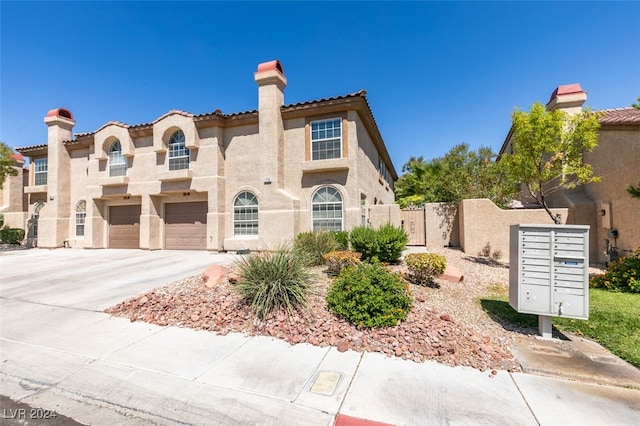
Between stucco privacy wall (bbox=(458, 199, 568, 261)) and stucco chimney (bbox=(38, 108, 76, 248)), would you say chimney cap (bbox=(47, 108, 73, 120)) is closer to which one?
stucco chimney (bbox=(38, 108, 76, 248))

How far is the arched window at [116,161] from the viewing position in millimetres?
16836

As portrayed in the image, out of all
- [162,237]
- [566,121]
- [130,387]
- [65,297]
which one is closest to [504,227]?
[566,121]

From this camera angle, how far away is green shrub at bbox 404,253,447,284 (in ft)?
23.6

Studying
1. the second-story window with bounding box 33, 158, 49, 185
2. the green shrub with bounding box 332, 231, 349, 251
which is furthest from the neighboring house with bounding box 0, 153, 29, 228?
the green shrub with bounding box 332, 231, 349, 251

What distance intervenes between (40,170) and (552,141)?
99.0 ft

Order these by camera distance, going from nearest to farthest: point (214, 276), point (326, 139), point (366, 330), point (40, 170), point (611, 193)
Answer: point (366, 330) → point (214, 276) → point (611, 193) → point (326, 139) → point (40, 170)

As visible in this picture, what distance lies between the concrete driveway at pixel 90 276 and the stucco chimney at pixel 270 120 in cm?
488

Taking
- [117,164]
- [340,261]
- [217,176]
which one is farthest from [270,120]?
[117,164]

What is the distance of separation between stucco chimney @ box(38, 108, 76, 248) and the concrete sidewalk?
56.8ft

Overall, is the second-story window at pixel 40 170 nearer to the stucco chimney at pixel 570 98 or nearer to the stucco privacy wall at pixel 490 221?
the stucco privacy wall at pixel 490 221

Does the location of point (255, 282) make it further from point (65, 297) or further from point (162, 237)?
point (162, 237)

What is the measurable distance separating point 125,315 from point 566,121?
49.9ft

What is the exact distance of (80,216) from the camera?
18.3 meters

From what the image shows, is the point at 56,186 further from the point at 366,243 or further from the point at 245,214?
the point at 366,243
